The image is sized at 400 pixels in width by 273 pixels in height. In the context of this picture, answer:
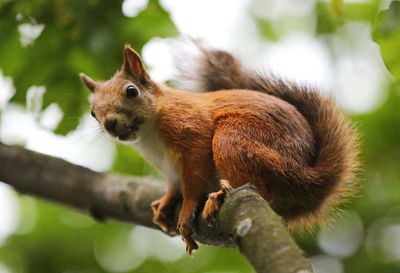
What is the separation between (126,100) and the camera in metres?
3.55

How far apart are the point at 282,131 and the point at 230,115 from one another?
0.29 meters

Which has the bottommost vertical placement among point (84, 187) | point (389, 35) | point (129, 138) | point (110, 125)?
point (84, 187)

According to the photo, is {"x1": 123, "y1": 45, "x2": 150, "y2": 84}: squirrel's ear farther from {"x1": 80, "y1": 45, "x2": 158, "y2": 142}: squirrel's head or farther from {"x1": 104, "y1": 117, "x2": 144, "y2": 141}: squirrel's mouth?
{"x1": 104, "y1": 117, "x2": 144, "y2": 141}: squirrel's mouth

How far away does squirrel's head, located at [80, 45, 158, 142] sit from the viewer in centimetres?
344

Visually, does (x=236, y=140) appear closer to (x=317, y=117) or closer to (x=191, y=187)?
(x=191, y=187)

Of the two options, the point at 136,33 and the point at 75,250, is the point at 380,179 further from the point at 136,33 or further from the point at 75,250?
the point at 75,250

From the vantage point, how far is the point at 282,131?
130 inches

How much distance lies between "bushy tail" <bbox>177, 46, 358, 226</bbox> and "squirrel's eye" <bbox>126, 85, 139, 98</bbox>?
638 millimetres

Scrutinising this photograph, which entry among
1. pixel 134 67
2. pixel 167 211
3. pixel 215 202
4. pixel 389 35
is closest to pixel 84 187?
pixel 167 211

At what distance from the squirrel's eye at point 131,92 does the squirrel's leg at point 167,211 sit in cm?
54

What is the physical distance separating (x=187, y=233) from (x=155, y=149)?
0.58 meters

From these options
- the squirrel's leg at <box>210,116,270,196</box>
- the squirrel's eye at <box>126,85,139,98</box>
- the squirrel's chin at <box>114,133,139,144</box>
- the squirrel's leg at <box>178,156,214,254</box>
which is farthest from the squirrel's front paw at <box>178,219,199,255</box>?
the squirrel's eye at <box>126,85,139,98</box>

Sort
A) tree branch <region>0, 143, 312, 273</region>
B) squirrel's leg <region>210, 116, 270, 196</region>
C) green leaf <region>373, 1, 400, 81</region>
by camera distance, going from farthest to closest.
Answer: tree branch <region>0, 143, 312, 273</region>
squirrel's leg <region>210, 116, 270, 196</region>
green leaf <region>373, 1, 400, 81</region>

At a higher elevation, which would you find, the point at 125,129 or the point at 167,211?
the point at 125,129
